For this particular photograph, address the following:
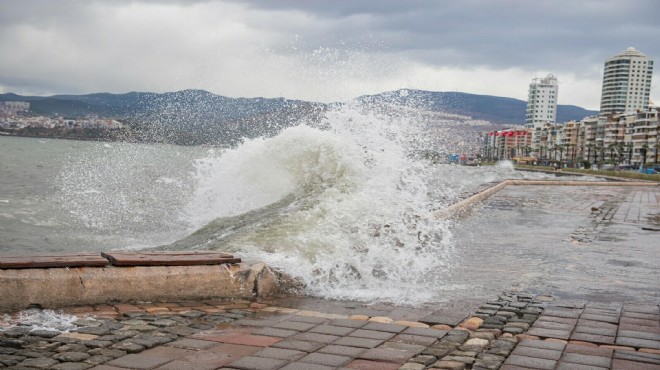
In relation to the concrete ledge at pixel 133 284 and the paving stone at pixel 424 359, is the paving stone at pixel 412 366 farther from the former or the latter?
the concrete ledge at pixel 133 284

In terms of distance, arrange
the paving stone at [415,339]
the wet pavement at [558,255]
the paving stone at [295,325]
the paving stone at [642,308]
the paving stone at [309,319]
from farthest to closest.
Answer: the wet pavement at [558,255] < the paving stone at [642,308] < the paving stone at [309,319] < the paving stone at [295,325] < the paving stone at [415,339]

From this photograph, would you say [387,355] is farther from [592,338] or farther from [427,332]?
[592,338]

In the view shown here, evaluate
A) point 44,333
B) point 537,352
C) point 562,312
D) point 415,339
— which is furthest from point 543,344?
point 44,333

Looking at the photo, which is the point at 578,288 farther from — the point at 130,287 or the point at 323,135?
the point at 323,135

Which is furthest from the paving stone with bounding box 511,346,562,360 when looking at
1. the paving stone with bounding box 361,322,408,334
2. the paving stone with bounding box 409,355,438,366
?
the paving stone with bounding box 361,322,408,334

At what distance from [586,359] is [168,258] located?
320cm

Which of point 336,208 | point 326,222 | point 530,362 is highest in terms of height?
point 336,208

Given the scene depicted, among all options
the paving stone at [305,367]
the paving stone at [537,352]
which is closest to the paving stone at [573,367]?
the paving stone at [537,352]

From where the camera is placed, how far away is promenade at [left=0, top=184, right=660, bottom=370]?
11.8 ft

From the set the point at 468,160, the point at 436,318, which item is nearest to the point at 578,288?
the point at 436,318

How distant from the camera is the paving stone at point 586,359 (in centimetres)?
371

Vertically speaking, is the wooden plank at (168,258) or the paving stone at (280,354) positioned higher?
the wooden plank at (168,258)

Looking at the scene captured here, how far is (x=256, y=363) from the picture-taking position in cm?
353

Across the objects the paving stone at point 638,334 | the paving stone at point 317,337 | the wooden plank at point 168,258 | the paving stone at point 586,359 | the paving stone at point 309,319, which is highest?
the wooden plank at point 168,258
